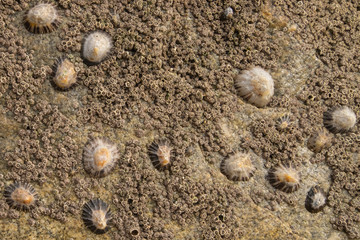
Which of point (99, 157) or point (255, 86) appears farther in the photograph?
point (255, 86)

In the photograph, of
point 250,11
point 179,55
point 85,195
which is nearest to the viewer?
point 85,195

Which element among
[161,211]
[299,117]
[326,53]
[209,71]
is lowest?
[161,211]

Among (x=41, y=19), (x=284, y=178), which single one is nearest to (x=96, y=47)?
(x=41, y=19)

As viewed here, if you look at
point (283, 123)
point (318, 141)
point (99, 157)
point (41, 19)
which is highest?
point (41, 19)

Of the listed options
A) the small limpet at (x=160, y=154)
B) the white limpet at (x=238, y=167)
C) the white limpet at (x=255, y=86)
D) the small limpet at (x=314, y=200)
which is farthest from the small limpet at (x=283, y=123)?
the small limpet at (x=160, y=154)

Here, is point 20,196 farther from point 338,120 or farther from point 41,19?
point 338,120

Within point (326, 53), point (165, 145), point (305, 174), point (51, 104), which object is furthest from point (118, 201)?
point (326, 53)

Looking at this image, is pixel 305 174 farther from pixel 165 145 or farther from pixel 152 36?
pixel 152 36

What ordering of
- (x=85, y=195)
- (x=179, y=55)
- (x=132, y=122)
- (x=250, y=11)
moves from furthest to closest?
(x=250, y=11) < (x=179, y=55) < (x=132, y=122) < (x=85, y=195)
